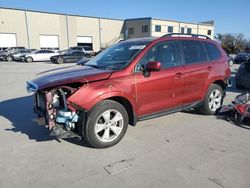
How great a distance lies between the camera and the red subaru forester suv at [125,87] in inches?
147

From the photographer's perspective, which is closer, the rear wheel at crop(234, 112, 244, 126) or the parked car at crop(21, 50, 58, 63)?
the rear wheel at crop(234, 112, 244, 126)

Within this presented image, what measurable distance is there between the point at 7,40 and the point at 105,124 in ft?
133

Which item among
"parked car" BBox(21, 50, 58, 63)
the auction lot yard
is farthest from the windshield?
"parked car" BBox(21, 50, 58, 63)

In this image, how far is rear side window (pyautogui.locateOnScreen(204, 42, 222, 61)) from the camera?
18.7 feet

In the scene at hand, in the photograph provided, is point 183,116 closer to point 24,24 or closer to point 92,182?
point 92,182

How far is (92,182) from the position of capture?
3.07m

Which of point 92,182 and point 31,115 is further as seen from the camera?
point 31,115

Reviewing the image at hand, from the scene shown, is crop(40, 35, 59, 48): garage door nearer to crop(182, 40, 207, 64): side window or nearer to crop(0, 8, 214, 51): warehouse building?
crop(0, 8, 214, 51): warehouse building

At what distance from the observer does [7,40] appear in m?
38.8

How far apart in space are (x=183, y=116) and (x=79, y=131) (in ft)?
9.64

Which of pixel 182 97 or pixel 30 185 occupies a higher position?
pixel 182 97

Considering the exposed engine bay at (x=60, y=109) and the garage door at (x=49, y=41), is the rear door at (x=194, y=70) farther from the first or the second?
the garage door at (x=49, y=41)

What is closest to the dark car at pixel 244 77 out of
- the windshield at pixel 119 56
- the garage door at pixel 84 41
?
the windshield at pixel 119 56

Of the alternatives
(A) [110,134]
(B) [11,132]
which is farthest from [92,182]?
(B) [11,132]
